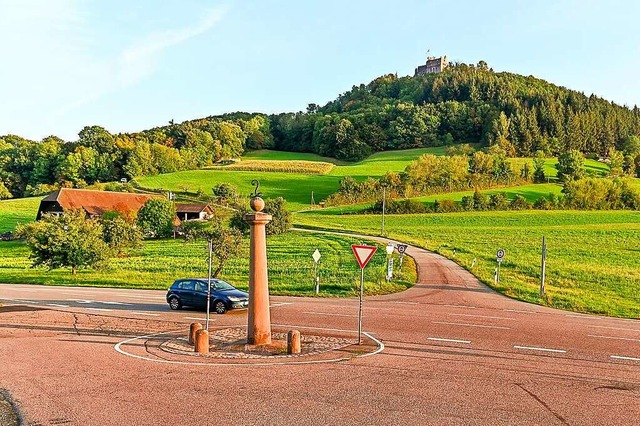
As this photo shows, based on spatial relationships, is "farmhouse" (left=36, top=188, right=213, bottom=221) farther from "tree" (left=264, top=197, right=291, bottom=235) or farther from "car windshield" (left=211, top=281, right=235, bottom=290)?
"car windshield" (left=211, top=281, right=235, bottom=290)

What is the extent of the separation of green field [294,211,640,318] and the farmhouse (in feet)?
52.7

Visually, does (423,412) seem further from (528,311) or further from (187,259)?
(187,259)

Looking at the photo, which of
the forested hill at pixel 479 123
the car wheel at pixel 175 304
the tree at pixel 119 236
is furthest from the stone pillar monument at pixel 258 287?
the forested hill at pixel 479 123

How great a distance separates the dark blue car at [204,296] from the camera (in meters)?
22.2

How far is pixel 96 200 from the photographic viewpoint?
8438 cm

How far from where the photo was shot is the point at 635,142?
128 metres

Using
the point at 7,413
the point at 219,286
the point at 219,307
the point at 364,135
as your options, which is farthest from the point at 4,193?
the point at 7,413

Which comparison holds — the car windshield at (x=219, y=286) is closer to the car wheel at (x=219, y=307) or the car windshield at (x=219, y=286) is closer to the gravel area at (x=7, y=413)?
the car wheel at (x=219, y=307)

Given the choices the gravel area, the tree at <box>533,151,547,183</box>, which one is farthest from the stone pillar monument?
the tree at <box>533,151,547,183</box>

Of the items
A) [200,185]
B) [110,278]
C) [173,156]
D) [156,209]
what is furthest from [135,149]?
[110,278]

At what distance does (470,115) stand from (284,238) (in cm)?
9647

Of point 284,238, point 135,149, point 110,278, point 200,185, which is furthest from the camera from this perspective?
point 135,149

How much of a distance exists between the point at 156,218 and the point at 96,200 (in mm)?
20236

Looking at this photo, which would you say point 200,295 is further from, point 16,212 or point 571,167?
point 571,167
